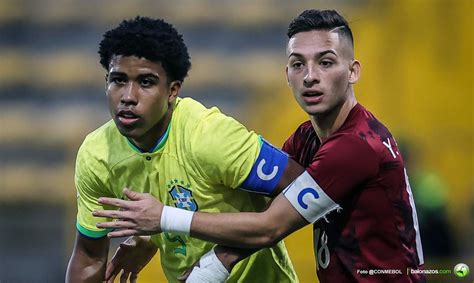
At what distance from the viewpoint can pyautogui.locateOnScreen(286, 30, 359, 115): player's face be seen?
295cm

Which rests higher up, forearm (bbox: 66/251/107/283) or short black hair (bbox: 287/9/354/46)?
short black hair (bbox: 287/9/354/46)

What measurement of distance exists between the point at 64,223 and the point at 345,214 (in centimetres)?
307

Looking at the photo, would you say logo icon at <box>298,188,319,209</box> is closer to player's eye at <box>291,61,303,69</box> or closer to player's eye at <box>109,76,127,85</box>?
player's eye at <box>291,61,303,69</box>

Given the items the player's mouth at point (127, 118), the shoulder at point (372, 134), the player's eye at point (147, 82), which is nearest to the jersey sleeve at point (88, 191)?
the player's mouth at point (127, 118)

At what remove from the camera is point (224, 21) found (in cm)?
632

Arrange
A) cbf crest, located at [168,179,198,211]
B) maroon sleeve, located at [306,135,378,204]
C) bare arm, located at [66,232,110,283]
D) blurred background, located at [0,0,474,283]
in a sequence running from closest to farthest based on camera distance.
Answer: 1. maroon sleeve, located at [306,135,378,204]
2. cbf crest, located at [168,179,198,211]
3. bare arm, located at [66,232,110,283]
4. blurred background, located at [0,0,474,283]

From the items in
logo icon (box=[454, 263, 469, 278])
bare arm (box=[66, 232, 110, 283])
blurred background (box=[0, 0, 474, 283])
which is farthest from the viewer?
blurred background (box=[0, 0, 474, 283])

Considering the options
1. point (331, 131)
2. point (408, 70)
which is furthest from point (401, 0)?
point (331, 131)

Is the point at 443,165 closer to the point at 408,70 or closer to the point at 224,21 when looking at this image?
the point at 408,70

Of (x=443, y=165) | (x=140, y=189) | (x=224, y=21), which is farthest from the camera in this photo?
(x=224, y=21)

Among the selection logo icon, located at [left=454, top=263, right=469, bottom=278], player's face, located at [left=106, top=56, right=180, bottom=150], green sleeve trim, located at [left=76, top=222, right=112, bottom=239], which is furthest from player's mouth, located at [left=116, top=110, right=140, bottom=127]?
logo icon, located at [left=454, top=263, right=469, bottom=278]

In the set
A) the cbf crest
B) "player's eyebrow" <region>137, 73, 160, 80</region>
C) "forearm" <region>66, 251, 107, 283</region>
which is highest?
"player's eyebrow" <region>137, 73, 160, 80</region>

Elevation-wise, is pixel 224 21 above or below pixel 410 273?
above

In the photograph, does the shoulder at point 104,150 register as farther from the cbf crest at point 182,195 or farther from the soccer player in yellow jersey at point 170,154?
the cbf crest at point 182,195
